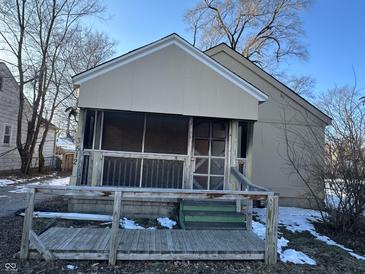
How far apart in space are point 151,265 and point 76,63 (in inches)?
821

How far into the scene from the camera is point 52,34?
57.9 feet

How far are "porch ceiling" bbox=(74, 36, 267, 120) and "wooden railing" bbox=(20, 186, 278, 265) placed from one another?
2.99 meters

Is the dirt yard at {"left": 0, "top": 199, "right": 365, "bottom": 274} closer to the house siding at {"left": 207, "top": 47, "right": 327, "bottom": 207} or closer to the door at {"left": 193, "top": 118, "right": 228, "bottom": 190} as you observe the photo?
the door at {"left": 193, "top": 118, "right": 228, "bottom": 190}

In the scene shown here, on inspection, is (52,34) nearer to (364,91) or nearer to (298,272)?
(364,91)

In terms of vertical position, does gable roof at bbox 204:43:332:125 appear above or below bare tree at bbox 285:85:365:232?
above

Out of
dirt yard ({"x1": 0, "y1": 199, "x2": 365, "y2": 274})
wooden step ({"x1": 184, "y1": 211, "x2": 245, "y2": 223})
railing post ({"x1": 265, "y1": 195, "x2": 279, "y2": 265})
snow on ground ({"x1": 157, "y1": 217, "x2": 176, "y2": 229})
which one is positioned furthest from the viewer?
snow on ground ({"x1": 157, "y1": 217, "x2": 176, "y2": 229})

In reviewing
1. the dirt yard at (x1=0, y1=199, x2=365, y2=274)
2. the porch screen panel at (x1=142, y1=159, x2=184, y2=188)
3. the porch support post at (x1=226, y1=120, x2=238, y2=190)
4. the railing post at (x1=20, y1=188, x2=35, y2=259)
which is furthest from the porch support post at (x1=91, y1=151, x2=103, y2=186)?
the porch support post at (x1=226, y1=120, x2=238, y2=190)

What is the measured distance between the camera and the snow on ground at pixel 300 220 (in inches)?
241

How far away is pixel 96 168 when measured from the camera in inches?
283

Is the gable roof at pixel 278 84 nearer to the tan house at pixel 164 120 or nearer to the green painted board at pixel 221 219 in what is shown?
the tan house at pixel 164 120

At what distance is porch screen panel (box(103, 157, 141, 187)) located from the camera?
7445 mm

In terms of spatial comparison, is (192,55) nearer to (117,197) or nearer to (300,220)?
(117,197)

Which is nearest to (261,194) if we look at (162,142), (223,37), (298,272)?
(298,272)

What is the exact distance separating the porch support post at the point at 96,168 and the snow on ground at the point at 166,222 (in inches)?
75.8
